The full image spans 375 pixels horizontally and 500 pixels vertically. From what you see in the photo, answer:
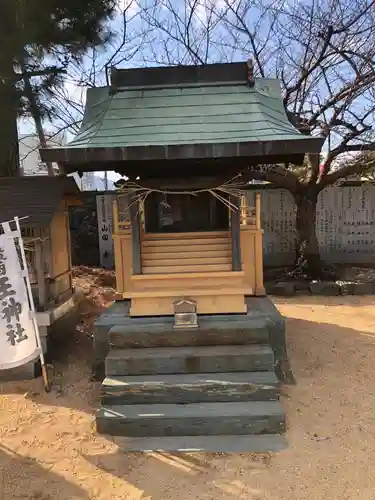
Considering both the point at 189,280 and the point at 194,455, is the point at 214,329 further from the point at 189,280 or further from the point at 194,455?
the point at 194,455

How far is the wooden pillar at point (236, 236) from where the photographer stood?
188 inches

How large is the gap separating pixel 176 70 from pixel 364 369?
4342 mm

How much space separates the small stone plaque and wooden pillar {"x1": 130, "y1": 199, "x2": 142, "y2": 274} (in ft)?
2.11

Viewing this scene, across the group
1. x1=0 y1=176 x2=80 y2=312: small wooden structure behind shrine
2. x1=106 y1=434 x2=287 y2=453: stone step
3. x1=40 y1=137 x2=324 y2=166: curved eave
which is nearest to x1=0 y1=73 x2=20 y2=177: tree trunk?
x1=0 y1=176 x2=80 y2=312: small wooden structure behind shrine

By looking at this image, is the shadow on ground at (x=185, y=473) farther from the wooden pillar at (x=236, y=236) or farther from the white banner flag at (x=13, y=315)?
the wooden pillar at (x=236, y=236)

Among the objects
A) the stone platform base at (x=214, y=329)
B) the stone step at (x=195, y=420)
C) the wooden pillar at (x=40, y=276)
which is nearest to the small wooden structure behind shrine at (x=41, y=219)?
the wooden pillar at (x=40, y=276)

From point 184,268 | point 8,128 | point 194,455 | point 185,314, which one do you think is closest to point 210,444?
point 194,455

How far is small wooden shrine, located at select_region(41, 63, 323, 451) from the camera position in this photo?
375 cm

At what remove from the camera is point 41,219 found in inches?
197

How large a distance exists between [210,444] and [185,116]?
3.35 m

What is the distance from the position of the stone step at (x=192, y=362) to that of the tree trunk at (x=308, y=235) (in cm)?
577

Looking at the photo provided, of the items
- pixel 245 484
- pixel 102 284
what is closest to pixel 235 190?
pixel 245 484

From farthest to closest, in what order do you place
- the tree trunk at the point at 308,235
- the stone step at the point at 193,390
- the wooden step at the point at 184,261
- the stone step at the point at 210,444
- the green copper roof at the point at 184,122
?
1. the tree trunk at the point at 308,235
2. the wooden step at the point at 184,261
3. the green copper roof at the point at 184,122
4. the stone step at the point at 193,390
5. the stone step at the point at 210,444

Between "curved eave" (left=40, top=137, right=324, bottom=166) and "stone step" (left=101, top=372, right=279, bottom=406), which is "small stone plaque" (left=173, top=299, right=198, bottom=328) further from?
"curved eave" (left=40, top=137, right=324, bottom=166)
